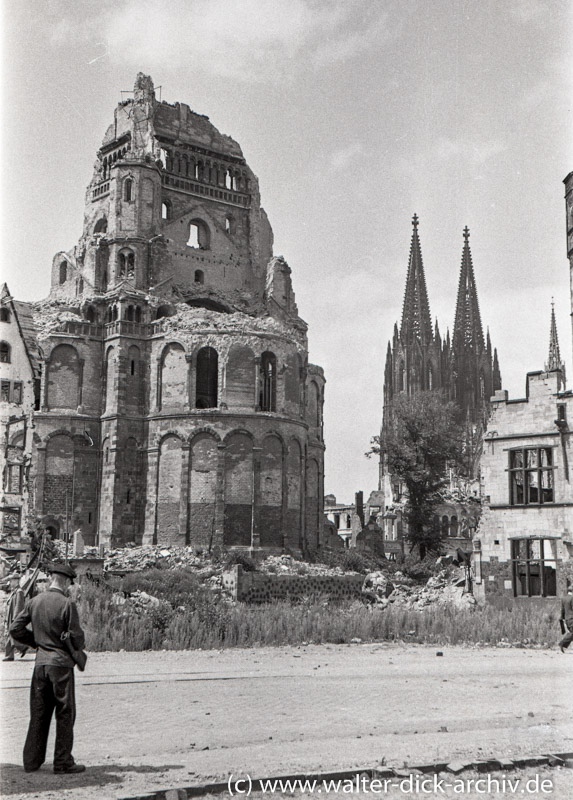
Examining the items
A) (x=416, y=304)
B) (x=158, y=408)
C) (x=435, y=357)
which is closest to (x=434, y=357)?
(x=435, y=357)

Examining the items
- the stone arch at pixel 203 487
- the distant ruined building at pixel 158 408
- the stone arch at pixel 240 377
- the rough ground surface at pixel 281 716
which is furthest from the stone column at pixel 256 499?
the rough ground surface at pixel 281 716

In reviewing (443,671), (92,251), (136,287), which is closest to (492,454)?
(443,671)

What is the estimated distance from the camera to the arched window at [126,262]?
169 ft

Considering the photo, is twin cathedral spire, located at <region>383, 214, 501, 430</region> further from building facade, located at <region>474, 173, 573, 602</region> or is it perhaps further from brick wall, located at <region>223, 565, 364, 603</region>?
building facade, located at <region>474, 173, 573, 602</region>

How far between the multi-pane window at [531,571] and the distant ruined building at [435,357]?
82484mm

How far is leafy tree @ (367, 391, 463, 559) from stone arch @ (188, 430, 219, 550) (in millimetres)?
11860

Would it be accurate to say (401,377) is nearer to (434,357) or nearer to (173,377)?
(434,357)

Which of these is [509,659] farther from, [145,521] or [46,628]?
[145,521]

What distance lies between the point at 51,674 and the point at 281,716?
11.3ft

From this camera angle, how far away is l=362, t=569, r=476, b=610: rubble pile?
3017cm

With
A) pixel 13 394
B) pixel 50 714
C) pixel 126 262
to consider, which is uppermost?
pixel 126 262

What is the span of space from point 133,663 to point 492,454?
629 inches

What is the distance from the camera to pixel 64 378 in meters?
47.6

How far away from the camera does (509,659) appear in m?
17.1
